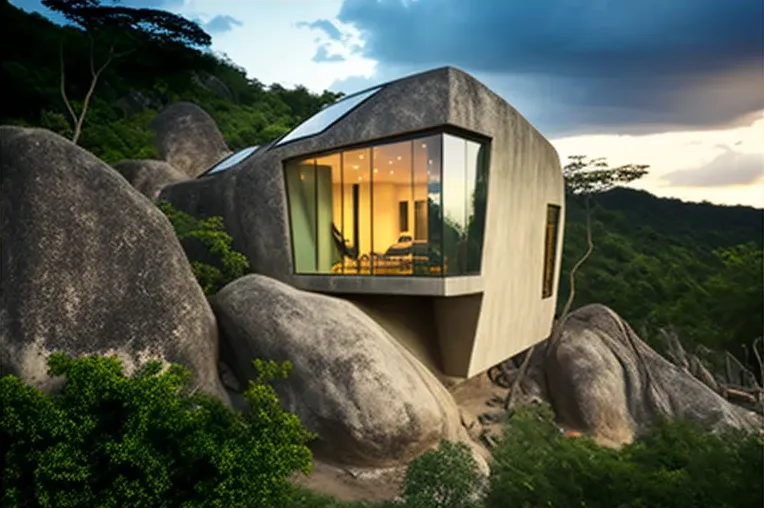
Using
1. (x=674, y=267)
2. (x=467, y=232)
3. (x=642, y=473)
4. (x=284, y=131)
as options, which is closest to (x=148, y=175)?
(x=284, y=131)

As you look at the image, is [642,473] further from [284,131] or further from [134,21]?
[134,21]

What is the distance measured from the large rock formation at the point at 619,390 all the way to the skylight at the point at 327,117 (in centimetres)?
1411

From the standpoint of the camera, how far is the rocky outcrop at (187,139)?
99.4 ft

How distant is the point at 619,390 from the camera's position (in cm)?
2156

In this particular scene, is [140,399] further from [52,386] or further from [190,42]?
[190,42]

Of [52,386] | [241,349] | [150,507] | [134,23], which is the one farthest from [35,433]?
[134,23]

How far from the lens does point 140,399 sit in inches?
305

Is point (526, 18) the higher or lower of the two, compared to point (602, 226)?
higher

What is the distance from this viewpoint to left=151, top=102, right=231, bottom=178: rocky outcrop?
30.3m

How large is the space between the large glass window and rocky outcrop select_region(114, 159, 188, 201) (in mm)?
9393

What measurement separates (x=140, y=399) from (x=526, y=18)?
629 inches

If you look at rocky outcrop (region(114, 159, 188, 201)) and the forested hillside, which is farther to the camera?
the forested hillside

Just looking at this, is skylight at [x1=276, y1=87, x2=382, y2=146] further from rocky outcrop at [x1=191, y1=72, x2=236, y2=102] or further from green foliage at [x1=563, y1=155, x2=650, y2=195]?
rocky outcrop at [x1=191, y1=72, x2=236, y2=102]

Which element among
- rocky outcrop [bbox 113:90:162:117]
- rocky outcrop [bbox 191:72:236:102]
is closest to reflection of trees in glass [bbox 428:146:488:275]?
rocky outcrop [bbox 113:90:162:117]
